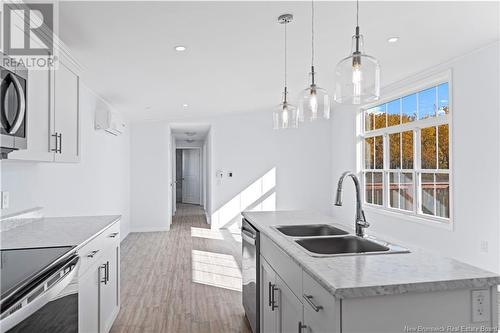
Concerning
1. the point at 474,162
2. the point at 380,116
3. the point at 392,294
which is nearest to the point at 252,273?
the point at 392,294

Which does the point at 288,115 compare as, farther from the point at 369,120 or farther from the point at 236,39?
the point at 369,120

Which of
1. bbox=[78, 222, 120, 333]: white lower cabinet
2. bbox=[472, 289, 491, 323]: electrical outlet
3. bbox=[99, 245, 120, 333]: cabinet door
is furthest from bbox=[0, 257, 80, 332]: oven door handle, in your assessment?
bbox=[472, 289, 491, 323]: electrical outlet

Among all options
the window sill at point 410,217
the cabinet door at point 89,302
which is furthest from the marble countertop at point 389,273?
the window sill at point 410,217

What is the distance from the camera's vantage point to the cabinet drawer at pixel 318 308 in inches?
49.7

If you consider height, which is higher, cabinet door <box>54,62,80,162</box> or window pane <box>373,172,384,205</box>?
cabinet door <box>54,62,80,162</box>

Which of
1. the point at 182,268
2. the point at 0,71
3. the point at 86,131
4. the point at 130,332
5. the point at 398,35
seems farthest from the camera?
the point at 182,268

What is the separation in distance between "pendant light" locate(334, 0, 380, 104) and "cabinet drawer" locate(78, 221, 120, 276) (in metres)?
1.69

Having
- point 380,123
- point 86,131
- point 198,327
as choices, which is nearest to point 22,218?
point 198,327

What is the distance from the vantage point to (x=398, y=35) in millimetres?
3547

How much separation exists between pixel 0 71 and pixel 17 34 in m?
0.35

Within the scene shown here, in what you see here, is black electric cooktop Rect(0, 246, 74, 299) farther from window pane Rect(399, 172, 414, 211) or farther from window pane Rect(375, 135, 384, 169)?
window pane Rect(375, 135, 384, 169)

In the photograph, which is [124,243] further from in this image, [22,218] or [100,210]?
[22,218]

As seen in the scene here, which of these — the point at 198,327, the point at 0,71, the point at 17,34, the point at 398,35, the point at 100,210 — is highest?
the point at 398,35

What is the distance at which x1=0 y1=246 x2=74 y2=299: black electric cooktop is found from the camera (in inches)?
50.8
